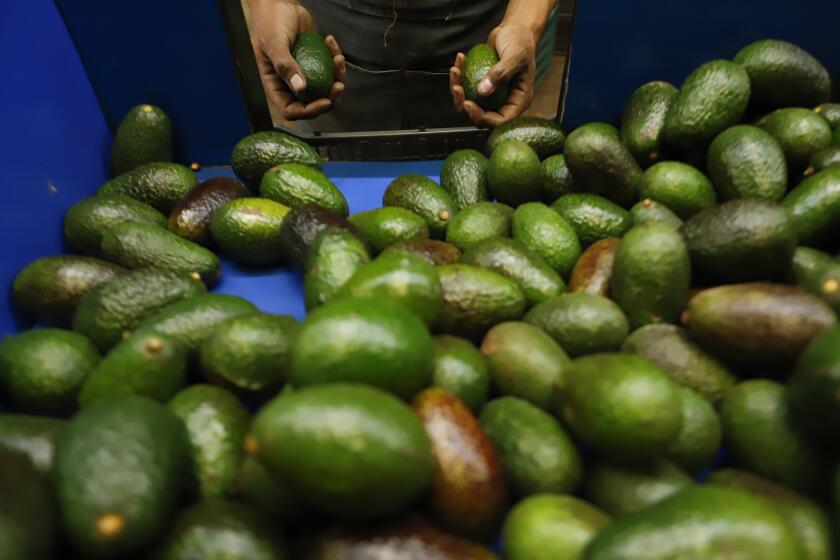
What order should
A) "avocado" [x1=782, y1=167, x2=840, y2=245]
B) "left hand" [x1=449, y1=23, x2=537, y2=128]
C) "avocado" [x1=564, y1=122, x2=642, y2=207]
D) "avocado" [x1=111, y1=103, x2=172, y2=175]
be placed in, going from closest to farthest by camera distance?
"avocado" [x1=782, y1=167, x2=840, y2=245] → "avocado" [x1=564, y1=122, x2=642, y2=207] → "avocado" [x1=111, y1=103, x2=172, y2=175] → "left hand" [x1=449, y1=23, x2=537, y2=128]

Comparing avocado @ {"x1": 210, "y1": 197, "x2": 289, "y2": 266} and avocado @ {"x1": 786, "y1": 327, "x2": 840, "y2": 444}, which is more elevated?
avocado @ {"x1": 210, "y1": 197, "x2": 289, "y2": 266}

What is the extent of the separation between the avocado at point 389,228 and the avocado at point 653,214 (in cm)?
77

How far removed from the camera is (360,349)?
1.35 m

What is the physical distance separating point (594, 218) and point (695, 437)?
99 cm

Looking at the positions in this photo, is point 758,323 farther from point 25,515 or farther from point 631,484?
point 25,515

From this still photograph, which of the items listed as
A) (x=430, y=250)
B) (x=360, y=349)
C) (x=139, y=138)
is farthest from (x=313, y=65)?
(x=360, y=349)

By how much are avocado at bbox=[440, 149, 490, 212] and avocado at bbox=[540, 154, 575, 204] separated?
25 cm

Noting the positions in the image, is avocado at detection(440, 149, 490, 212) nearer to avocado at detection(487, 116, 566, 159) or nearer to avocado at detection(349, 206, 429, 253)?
avocado at detection(487, 116, 566, 159)

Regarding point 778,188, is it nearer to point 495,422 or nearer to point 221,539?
point 495,422

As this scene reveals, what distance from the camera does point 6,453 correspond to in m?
1.31

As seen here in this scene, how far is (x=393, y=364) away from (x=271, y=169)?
1422 mm

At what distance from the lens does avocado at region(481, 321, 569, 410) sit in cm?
160

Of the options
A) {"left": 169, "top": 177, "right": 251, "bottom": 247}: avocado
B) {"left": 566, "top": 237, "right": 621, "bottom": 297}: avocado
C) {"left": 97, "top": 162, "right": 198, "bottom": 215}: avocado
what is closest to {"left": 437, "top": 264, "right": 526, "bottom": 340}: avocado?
{"left": 566, "top": 237, "right": 621, "bottom": 297}: avocado

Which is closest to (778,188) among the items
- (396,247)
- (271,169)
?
(396,247)
